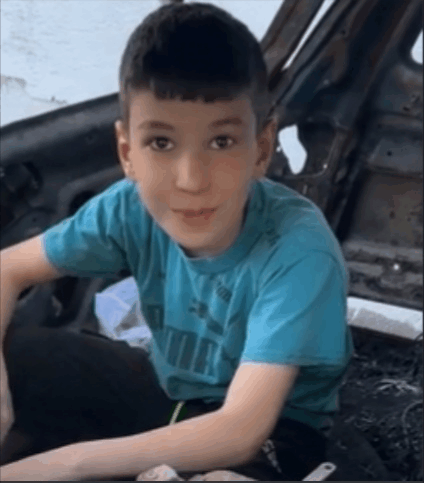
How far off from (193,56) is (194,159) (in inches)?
4.1

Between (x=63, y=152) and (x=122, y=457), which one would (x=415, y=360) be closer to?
(x=63, y=152)

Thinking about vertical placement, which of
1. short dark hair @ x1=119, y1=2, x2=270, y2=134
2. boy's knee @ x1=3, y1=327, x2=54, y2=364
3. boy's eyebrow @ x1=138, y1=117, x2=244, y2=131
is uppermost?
short dark hair @ x1=119, y1=2, x2=270, y2=134

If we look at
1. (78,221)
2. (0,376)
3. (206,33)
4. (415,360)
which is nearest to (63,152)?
(78,221)

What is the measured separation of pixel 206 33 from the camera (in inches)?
34.3

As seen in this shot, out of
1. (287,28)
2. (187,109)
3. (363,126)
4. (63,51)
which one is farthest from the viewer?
(63,51)

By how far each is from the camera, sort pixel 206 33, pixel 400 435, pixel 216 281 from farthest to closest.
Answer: pixel 400 435, pixel 216 281, pixel 206 33

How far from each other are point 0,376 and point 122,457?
0.26 metres

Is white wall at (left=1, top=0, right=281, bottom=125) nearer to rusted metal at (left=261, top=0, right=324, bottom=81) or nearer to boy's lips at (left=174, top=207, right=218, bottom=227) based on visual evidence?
rusted metal at (left=261, top=0, right=324, bottom=81)

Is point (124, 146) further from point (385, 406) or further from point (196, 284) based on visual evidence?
point (385, 406)

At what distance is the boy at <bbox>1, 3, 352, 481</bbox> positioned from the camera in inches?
34.4

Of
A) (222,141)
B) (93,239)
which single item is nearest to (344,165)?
(93,239)

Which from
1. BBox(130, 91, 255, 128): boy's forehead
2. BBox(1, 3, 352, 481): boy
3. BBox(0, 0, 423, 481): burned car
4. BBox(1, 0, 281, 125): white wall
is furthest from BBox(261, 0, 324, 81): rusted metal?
BBox(130, 91, 255, 128): boy's forehead

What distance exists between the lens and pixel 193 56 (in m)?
0.86

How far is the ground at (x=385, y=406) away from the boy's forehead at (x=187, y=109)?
58 centimetres
